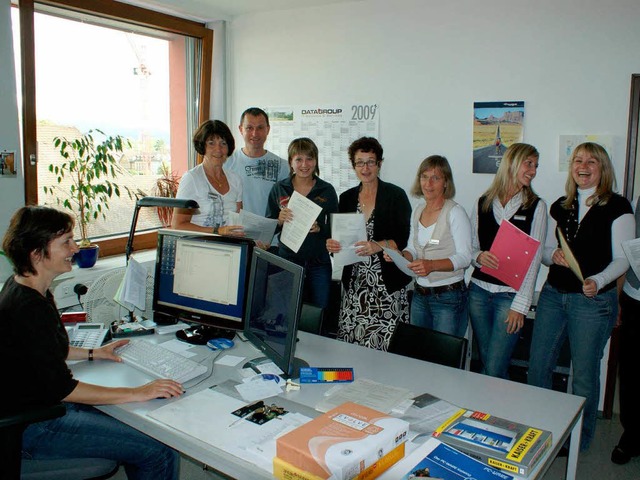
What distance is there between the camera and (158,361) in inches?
84.0

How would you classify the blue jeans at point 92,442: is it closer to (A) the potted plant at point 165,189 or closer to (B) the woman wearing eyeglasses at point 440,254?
(B) the woman wearing eyeglasses at point 440,254

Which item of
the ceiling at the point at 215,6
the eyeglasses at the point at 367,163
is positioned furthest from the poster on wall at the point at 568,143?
the ceiling at the point at 215,6

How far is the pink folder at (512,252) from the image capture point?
8.45ft

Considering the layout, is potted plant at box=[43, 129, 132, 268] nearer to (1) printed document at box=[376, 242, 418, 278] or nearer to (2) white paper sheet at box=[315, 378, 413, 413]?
(1) printed document at box=[376, 242, 418, 278]

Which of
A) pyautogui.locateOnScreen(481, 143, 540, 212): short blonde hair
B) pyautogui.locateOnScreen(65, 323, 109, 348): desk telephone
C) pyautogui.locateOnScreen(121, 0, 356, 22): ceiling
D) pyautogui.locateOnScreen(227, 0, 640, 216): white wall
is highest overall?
pyautogui.locateOnScreen(121, 0, 356, 22): ceiling

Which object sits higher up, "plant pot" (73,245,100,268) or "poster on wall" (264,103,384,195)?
"poster on wall" (264,103,384,195)

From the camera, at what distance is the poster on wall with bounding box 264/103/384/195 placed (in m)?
4.16

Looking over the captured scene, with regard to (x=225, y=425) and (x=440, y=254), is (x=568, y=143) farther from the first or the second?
(x=225, y=425)

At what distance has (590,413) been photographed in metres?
2.77

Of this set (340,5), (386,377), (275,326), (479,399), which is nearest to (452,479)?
(479,399)

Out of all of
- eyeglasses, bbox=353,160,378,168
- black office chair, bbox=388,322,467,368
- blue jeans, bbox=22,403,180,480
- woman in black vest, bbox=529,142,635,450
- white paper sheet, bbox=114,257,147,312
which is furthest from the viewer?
eyeglasses, bbox=353,160,378,168

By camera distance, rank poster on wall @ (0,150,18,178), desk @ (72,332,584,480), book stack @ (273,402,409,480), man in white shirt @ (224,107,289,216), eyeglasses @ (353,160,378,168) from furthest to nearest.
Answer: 1. man in white shirt @ (224,107,289,216)
2. poster on wall @ (0,150,18,178)
3. eyeglasses @ (353,160,378,168)
4. desk @ (72,332,584,480)
5. book stack @ (273,402,409,480)

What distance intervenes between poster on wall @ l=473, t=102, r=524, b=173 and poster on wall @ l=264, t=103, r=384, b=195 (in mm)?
780

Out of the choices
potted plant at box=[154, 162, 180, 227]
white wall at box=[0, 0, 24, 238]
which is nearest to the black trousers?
potted plant at box=[154, 162, 180, 227]
